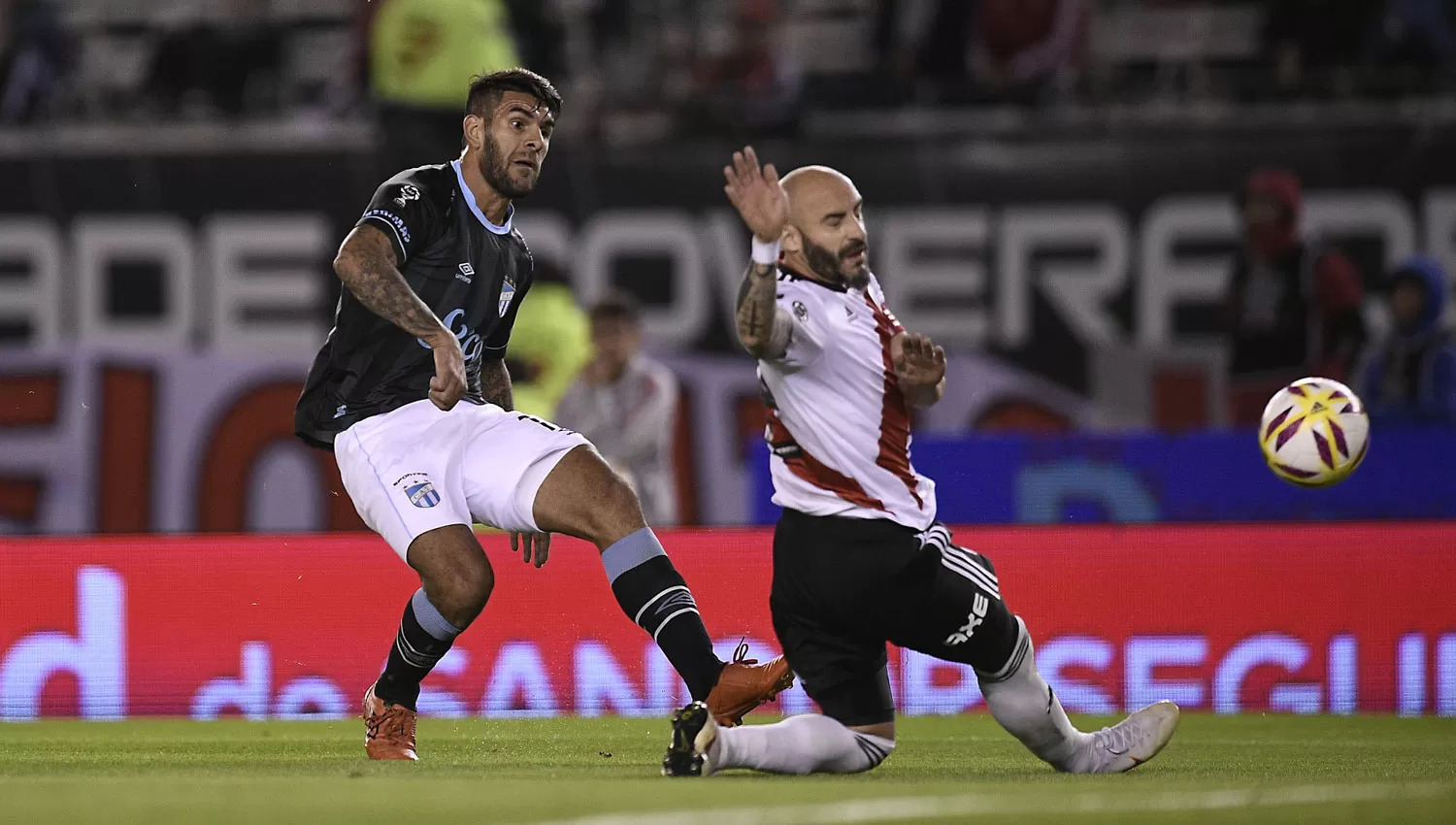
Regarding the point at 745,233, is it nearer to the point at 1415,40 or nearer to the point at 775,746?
the point at 1415,40

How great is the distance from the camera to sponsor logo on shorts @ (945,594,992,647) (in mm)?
5555

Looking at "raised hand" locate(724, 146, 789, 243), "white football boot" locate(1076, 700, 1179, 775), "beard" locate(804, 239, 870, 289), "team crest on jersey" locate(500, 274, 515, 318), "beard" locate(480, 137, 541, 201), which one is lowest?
"white football boot" locate(1076, 700, 1179, 775)

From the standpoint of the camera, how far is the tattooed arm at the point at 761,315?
532 cm

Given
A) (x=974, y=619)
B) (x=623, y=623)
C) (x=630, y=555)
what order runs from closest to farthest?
1. (x=974, y=619)
2. (x=630, y=555)
3. (x=623, y=623)

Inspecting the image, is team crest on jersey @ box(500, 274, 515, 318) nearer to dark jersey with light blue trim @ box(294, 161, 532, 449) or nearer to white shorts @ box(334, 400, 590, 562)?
dark jersey with light blue trim @ box(294, 161, 532, 449)

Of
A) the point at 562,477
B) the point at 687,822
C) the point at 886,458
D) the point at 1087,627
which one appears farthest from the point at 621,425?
the point at 687,822

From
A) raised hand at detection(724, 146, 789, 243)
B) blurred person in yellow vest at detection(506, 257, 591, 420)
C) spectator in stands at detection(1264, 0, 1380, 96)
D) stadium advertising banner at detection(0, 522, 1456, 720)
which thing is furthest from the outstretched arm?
spectator in stands at detection(1264, 0, 1380, 96)

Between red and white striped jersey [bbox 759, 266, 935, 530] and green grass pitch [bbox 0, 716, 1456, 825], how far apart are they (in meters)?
0.77

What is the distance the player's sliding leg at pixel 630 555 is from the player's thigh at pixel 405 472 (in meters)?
0.31

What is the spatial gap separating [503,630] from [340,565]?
2.66 feet

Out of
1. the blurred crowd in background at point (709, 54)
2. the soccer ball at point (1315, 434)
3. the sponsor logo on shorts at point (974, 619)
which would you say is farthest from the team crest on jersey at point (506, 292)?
the blurred crowd in background at point (709, 54)

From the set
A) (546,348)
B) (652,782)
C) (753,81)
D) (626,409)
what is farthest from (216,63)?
(652,782)

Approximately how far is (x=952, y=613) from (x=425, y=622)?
6.05 ft

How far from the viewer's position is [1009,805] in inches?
191
